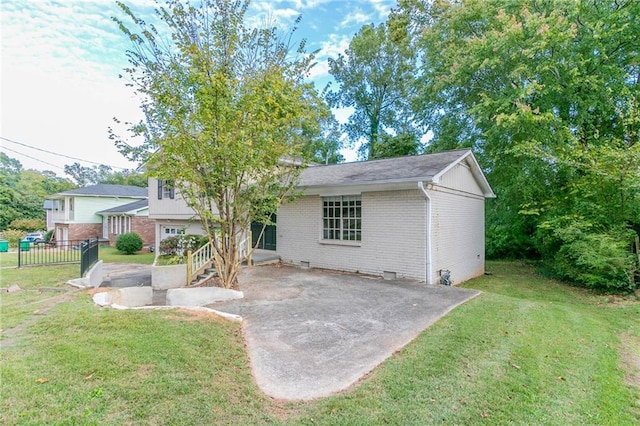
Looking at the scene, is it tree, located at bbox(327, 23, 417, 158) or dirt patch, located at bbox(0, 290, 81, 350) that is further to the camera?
tree, located at bbox(327, 23, 417, 158)

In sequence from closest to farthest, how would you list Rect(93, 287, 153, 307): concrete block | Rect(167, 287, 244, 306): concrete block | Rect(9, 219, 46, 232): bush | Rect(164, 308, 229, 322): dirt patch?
Rect(164, 308, 229, 322): dirt patch → Rect(93, 287, 153, 307): concrete block → Rect(167, 287, 244, 306): concrete block → Rect(9, 219, 46, 232): bush

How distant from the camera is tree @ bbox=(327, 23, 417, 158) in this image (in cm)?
2870

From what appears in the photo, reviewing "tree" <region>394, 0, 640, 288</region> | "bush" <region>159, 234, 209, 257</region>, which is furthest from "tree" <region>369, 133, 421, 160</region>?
"bush" <region>159, 234, 209, 257</region>

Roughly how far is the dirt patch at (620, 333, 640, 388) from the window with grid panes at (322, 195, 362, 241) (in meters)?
6.69

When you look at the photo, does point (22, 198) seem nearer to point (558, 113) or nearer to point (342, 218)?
point (342, 218)

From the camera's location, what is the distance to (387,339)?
197 inches

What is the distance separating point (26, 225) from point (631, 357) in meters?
43.3

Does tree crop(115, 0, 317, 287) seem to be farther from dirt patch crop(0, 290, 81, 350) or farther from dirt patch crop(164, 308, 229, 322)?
dirt patch crop(0, 290, 81, 350)

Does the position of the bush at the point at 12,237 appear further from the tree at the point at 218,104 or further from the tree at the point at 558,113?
the tree at the point at 558,113

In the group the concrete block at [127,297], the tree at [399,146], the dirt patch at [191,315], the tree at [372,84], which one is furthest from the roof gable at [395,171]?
the tree at [372,84]

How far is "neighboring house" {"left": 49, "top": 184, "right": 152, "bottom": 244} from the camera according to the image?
27000 millimetres

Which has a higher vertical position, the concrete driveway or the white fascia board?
the white fascia board

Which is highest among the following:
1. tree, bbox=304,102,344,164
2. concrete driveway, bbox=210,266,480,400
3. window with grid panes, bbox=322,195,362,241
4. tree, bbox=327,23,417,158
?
tree, bbox=327,23,417,158

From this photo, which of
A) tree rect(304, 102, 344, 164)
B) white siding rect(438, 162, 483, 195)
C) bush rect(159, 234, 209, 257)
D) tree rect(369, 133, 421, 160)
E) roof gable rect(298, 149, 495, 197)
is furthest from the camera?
tree rect(304, 102, 344, 164)
